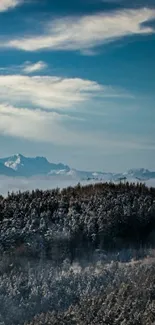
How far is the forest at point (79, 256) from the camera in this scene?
112m

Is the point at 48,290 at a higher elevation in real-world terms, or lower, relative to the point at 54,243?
lower

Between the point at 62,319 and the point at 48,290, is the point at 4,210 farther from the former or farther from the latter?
the point at 62,319

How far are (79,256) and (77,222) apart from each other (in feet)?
32.6

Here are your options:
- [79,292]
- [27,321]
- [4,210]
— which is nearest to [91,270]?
[79,292]

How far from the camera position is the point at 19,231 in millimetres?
148250

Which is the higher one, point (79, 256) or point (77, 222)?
point (77, 222)

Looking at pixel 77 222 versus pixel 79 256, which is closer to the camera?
pixel 79 256

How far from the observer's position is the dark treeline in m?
144

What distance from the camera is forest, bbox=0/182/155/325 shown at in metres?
112

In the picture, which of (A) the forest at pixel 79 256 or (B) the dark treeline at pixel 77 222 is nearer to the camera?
(A) the forest at pixel 79 256

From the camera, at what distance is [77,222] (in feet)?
488

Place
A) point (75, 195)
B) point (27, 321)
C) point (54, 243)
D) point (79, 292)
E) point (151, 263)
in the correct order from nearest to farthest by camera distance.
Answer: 1. point (27, 321)
2. point (79, 292)
3. point (151, 263)
4. point (54, 243)
5. point (75, 195)

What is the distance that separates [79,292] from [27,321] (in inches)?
500

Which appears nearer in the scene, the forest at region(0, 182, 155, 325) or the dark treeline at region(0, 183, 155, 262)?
the forest at region(0, 182, 155, 325)
